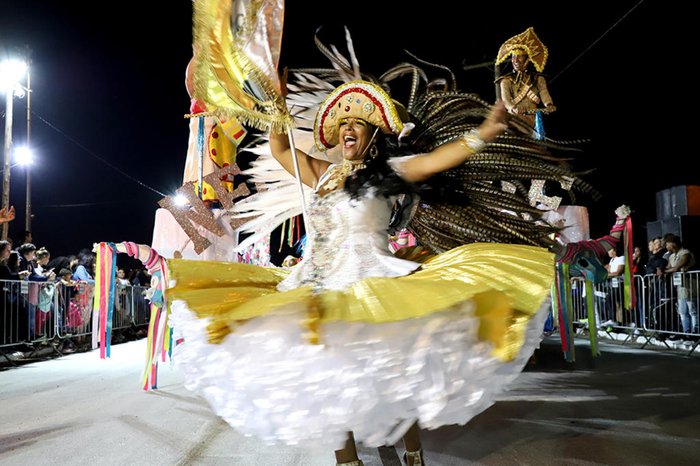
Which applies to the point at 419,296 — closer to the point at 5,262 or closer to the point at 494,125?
the point at 494,125

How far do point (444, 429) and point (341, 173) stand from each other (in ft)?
6.18

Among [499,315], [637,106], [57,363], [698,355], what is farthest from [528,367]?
[57,363]

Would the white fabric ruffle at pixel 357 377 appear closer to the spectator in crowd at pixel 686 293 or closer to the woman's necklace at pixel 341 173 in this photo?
the woman's necklace at pixel 341 173

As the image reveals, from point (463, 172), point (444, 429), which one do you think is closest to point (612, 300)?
point (444, 429)

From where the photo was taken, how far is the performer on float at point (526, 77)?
547 cm

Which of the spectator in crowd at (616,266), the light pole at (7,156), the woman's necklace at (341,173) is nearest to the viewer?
the woman's necklace at (341,173)

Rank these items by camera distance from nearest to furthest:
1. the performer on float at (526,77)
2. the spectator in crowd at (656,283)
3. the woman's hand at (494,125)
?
the woman's hand at (494,125)
the performer on float at (526,77)
the spectator in crowd at (656,283)

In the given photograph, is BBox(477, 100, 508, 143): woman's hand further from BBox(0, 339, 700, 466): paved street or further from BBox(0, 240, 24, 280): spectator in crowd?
BBox(0, 240, 24, 280): spectator in crowd

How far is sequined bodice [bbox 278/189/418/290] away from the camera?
2.50m

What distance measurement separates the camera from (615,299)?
9.98 m

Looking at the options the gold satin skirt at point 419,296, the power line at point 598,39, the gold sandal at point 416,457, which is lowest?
the gold sandal at point 416,457

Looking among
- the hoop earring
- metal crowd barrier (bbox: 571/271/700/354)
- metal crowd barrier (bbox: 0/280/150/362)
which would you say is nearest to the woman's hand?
the hoop earring

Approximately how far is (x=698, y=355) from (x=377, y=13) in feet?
20.2

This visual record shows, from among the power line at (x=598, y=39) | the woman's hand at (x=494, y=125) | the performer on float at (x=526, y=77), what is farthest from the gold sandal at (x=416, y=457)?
the power line at (x=598, y=39)
